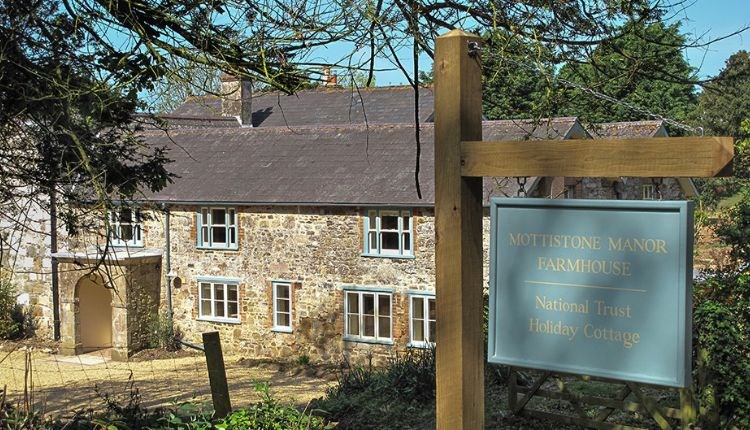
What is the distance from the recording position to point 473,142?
3.88 m

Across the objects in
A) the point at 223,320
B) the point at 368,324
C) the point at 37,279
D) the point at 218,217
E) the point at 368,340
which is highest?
the point at 218,217

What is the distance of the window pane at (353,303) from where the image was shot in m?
22.0

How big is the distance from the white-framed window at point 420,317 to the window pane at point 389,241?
49.8 inches

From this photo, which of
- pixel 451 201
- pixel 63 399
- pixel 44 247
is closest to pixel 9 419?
pixel 451 201

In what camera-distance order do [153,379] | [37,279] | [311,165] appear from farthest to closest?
[37,279] → [311,165] → [153,379]

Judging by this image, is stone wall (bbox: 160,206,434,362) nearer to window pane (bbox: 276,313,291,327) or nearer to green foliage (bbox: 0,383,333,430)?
window pane (bbox: 276,313,291,327)

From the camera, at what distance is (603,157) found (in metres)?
3.55

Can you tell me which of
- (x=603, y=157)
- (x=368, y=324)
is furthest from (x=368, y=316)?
(x=603, y=157)

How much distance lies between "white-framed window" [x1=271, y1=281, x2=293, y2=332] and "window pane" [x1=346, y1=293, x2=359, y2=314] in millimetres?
1713

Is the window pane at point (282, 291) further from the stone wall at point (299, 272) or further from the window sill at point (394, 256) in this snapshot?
the window sill at point (394, 256)

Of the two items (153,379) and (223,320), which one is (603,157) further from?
(223,320)

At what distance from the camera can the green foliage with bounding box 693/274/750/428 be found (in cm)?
681

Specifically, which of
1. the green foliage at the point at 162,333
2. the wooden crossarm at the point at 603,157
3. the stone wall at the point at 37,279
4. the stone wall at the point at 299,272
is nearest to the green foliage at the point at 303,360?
the stone wall at the point at 299,272

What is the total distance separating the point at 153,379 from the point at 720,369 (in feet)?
49.9
